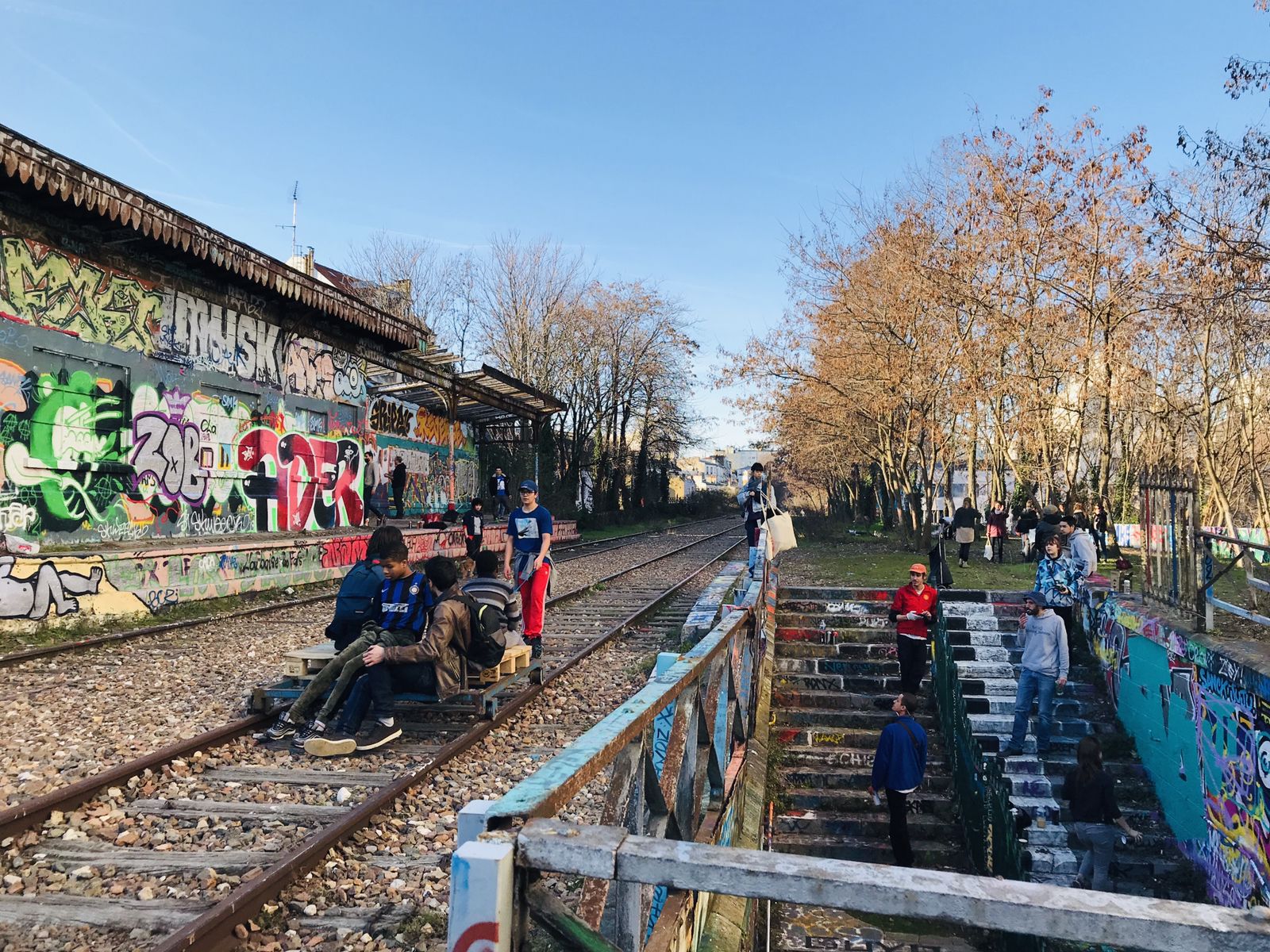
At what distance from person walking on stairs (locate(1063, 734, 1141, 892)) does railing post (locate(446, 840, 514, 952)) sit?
800 centimetres

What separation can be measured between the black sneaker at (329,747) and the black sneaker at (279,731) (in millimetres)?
490

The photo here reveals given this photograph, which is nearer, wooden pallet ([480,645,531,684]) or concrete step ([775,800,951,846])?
wooden pallet ([480,645,531,684])

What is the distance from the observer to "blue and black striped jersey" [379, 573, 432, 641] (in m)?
6.56

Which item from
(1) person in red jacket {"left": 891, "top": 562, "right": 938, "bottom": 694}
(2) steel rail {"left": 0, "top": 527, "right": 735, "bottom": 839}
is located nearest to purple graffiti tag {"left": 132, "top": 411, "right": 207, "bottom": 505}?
(2) steel rail {"left": 0, "top": 527, "right": 735, "bottom": 839}

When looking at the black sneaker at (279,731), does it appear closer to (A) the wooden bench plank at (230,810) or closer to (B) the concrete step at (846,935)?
(A) the wooden bench plank at (230,810)

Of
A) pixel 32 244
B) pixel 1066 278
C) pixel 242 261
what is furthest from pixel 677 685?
pixel 1066 278

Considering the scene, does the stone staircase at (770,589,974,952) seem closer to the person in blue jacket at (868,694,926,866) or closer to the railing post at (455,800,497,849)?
the person in blue jacket at (868,694,926,866)

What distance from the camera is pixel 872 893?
1.66 metres

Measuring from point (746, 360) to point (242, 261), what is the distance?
12605 millimetres

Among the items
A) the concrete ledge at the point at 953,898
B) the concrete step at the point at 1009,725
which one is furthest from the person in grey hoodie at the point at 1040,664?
the concrete ledge at the point at 953,898

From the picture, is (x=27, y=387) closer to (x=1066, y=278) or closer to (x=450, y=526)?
(x=450, y=526)

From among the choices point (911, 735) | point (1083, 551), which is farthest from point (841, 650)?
point (911, 735)

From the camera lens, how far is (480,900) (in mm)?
1774

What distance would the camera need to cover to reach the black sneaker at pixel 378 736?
621 cm
